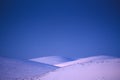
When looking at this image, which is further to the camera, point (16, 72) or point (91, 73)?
point (16, 72)

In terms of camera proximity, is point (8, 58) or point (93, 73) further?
point (8, 58)

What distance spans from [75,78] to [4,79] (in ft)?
15.9

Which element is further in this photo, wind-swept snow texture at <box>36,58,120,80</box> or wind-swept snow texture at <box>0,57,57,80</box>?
wind-swept snow texture at <box>0,57,57,80</box>

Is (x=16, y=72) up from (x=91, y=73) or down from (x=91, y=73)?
up

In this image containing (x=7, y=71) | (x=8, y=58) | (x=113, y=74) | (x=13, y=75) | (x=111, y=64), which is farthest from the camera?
(x=8, y=58)

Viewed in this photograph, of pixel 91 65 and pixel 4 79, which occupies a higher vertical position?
pixel 91 65

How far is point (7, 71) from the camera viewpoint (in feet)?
43.5

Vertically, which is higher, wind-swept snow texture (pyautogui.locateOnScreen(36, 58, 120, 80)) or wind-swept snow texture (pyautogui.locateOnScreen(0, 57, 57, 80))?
wind-swept snow texture (pyautogui.locateOnScreen(0, 57, 57, 80))

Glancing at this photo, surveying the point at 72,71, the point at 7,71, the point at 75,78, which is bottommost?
the point at 75,78

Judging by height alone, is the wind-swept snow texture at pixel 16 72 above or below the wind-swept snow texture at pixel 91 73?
above

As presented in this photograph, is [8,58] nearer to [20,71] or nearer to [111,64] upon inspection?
[20,71]

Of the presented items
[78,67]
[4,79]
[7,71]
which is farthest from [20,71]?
[78,67]

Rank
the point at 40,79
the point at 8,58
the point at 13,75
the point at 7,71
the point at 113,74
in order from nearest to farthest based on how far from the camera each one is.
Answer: the point at 113,74, the point at 40,79, the point at 13,75, the point at 7,71, the point at 8,58

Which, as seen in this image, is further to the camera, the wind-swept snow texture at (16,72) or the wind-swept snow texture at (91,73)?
the wind-swept snow texture at (16,72)
